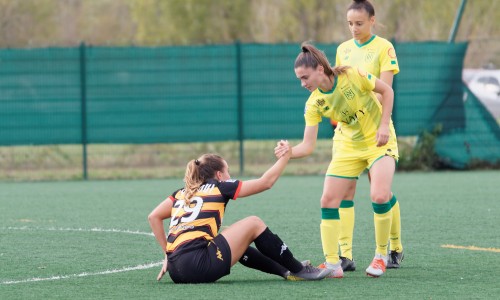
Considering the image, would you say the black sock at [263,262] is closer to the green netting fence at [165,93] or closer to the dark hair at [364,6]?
the dark hair at [364,6]

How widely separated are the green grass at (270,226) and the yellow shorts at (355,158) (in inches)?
29.7

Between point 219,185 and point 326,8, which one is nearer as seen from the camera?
point 219,185

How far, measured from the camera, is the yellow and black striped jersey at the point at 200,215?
7071mm

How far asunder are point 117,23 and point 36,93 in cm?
2585

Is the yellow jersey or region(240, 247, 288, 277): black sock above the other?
the yellow jersey

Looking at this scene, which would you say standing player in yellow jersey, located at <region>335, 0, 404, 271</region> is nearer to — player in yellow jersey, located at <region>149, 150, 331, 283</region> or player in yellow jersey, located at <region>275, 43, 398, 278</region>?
player in yellow jersey, located at <region>275, 43, 398, 278</region>

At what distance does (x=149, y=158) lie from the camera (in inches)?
739

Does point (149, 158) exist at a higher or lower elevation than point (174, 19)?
lower

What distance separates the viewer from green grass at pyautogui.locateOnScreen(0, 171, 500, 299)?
693 cm

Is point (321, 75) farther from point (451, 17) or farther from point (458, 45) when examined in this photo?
point (451, 17)

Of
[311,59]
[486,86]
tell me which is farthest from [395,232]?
[486,86]

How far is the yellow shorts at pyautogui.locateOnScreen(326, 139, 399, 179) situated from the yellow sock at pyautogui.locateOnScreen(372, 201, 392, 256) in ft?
1.04

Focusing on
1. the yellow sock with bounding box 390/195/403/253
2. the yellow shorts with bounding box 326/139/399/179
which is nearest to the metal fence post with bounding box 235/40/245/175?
the yellow sock with bounding box 390/195/403/253

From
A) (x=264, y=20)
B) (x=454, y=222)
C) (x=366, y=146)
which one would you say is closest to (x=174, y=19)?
(x=264, y=20)
